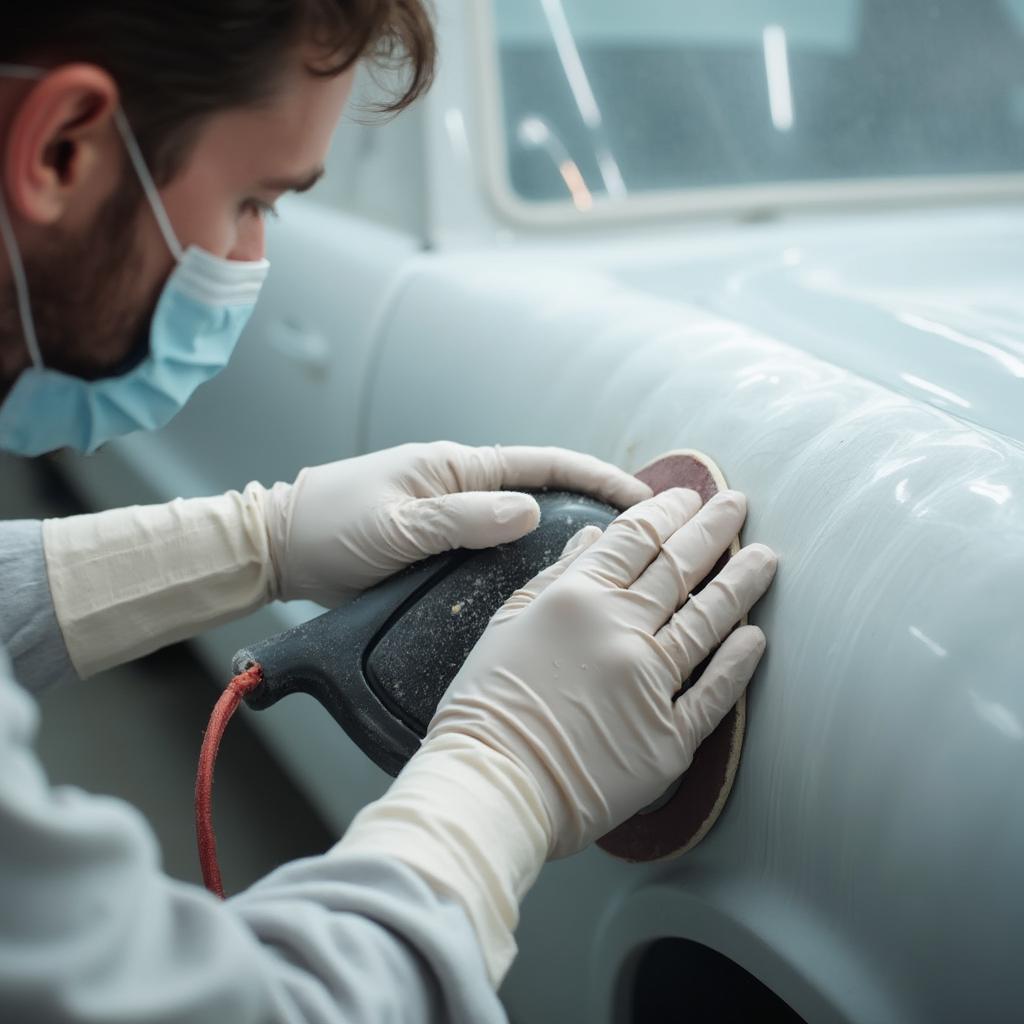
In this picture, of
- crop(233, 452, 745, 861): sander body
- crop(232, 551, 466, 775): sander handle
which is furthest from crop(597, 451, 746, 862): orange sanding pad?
crop(232, 551, 466, 775): sander handle

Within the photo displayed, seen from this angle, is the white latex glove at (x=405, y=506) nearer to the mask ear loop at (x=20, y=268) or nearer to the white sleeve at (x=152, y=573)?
the white sleeve at (x=152, y=573)

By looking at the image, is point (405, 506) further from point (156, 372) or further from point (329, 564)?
point (156, 372)

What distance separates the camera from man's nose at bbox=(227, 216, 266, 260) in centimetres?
84

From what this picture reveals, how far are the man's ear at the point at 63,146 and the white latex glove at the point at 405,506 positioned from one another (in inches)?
13.5

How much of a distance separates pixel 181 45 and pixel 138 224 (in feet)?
0.40

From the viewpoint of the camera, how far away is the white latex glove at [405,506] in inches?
34.8

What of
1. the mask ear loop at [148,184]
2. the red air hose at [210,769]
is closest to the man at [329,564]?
the mask ear loop at [148,184]

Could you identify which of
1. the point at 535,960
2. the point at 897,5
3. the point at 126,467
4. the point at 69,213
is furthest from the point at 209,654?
the point at 897,5

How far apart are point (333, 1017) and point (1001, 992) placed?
357 millimetres

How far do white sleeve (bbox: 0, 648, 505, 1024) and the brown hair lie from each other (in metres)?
0.35

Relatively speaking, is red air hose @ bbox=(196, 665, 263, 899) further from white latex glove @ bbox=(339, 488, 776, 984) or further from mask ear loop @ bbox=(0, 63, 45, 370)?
mask ear loop @ bbox=(0, 63, 45, 370)

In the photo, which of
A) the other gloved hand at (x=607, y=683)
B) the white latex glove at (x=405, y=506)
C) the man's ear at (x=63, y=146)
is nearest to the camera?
the man's ear at (x=63, y=146)

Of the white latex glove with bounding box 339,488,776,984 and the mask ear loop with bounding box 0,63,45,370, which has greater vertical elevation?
the mask ear loop with bounding box 0,63,45,370

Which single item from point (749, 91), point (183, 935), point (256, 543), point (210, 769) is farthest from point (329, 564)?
point (749, 91)
